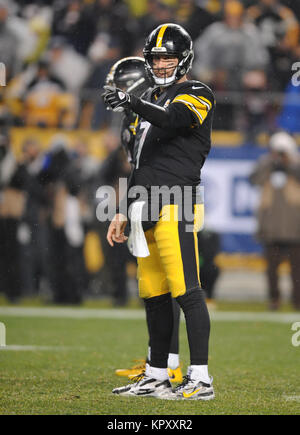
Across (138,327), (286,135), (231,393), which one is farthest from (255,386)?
(286,135)

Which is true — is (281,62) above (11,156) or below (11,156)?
above

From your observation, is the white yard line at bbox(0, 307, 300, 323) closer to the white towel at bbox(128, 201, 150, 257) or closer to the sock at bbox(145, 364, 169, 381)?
the sock at bbox(145, 364, 169, 381)

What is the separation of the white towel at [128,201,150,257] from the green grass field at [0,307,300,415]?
741mm

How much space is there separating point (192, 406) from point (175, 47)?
180 cm

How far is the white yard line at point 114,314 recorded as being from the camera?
356 inches

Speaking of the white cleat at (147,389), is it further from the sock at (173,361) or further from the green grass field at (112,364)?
the sock at (173,361)

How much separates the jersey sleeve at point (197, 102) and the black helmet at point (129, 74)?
1.21 m

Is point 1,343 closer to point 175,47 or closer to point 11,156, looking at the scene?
point 175,47

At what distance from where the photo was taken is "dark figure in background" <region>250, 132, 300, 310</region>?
10180mm

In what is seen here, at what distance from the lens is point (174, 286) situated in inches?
178

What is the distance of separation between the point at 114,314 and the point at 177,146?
16.4 feet

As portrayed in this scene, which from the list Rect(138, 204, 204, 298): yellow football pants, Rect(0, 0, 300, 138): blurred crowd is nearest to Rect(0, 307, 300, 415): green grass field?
Rect(138, 204, 204, 298): yellow football pants

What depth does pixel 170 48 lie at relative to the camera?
4621mm

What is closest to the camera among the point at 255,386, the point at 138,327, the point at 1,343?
the point at 255,386
